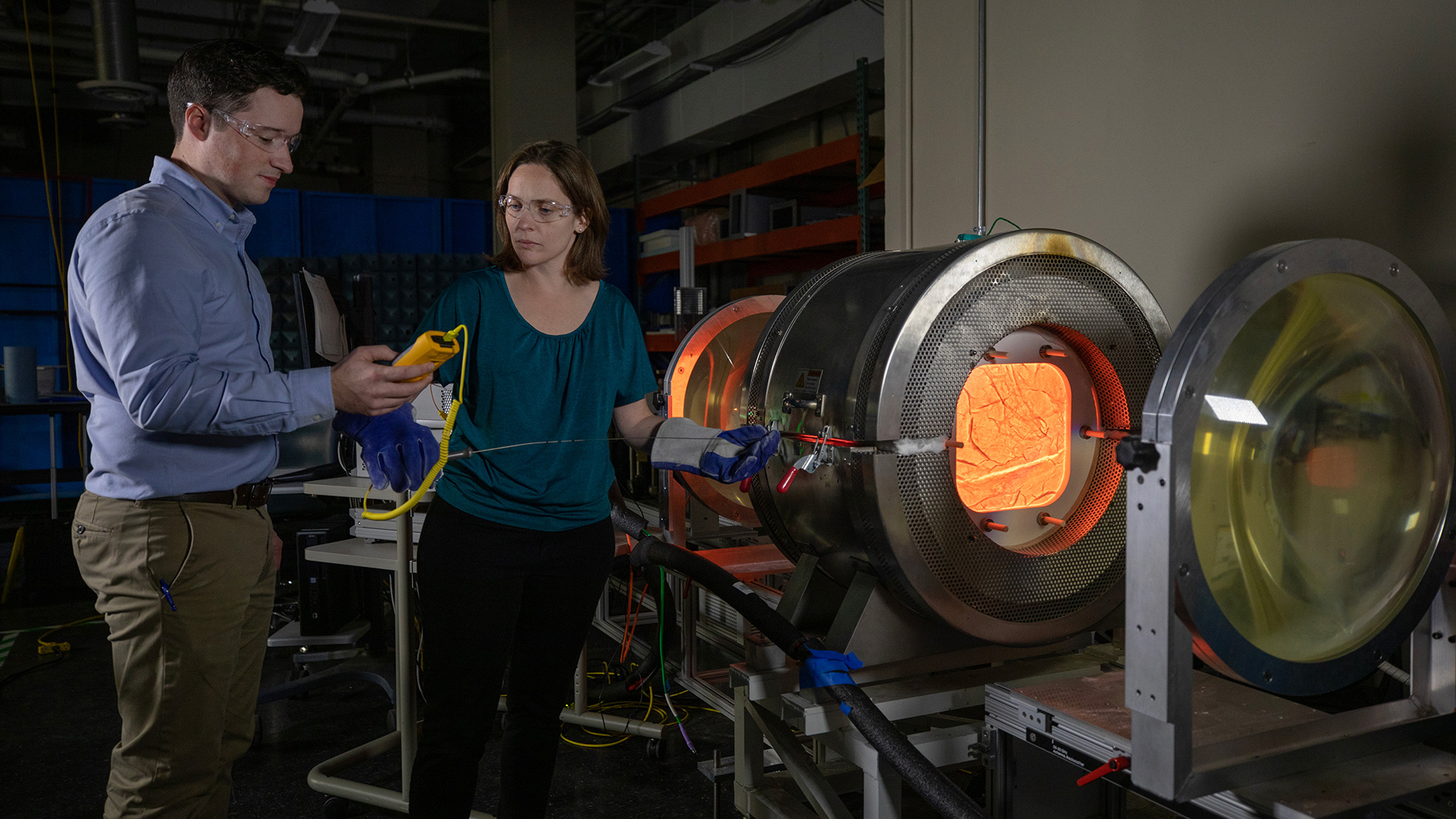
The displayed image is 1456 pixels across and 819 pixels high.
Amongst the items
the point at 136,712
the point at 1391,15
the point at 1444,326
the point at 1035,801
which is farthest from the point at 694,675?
the point at 1391,15

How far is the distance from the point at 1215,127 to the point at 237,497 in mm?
2255

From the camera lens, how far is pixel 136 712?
55.1 inches

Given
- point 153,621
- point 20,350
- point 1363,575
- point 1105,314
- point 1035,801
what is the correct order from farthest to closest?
point 20,350 → point 1105,314 → point 1035,801 → point 153,621 → point 1363,575

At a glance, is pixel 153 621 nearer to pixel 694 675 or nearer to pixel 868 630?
pixel 868 630

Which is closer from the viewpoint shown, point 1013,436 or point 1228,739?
point 1228,739

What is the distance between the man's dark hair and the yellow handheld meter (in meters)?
0.48

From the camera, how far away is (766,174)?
5.92 m

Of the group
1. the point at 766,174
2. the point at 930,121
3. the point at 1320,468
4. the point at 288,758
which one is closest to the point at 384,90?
the point at 766,174

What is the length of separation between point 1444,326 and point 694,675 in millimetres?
1763

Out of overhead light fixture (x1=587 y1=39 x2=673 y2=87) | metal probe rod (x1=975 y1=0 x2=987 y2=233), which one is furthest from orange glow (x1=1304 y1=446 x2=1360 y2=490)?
overhead light fixture (x1=587 y1=39 x2=673 y2=87)

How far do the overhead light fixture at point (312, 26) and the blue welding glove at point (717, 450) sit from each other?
566 centimetres

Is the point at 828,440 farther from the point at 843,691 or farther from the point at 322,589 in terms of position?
the point at 322,589

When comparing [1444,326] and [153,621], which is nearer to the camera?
[1444,326]

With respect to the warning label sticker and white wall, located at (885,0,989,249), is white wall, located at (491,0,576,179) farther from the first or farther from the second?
the warning label sticker
